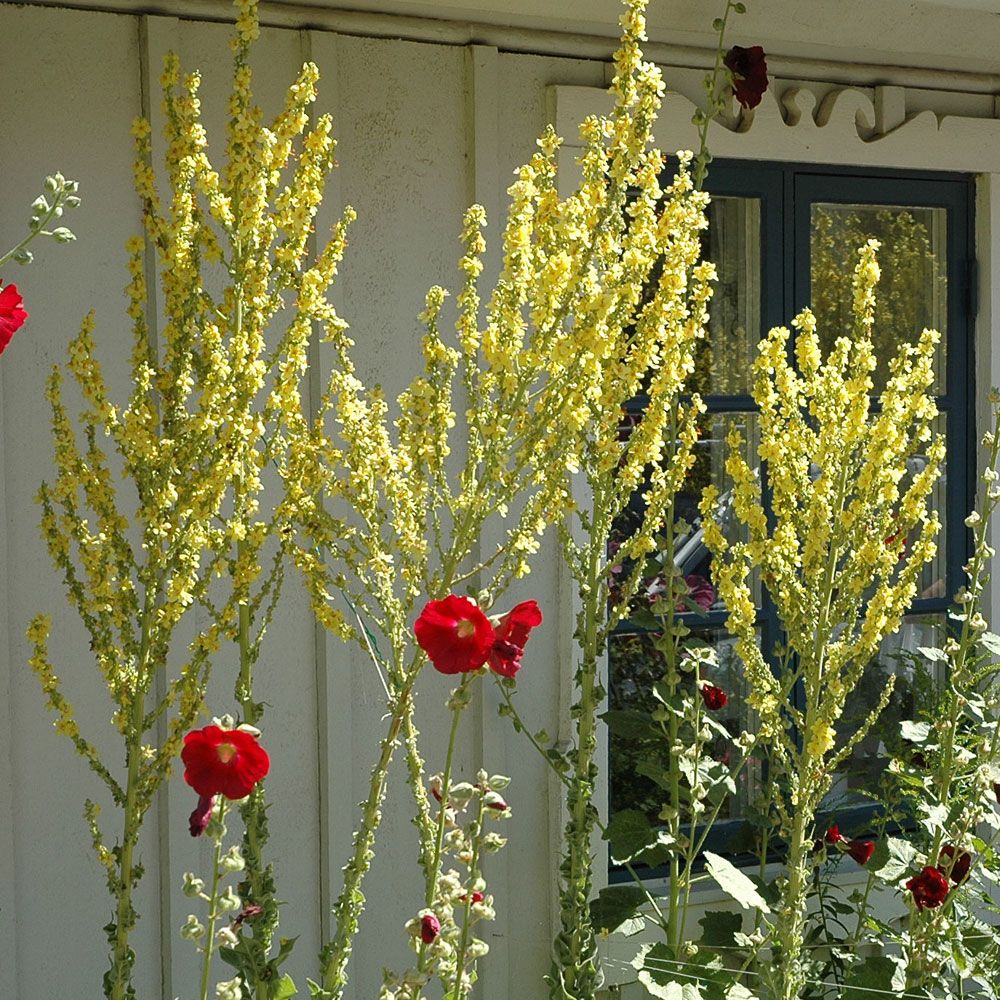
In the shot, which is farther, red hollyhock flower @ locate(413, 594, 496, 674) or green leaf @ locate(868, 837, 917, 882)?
green leaf @ locate(868, 837, 917, 882)

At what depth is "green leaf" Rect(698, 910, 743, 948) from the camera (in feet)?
11.9

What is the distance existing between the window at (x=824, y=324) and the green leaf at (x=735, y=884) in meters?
0.71

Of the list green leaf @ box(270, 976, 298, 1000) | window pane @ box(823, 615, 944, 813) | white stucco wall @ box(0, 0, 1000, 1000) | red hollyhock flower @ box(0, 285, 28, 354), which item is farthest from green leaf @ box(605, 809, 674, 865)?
red hollyhock flower @ box(0, 285, 28, 354)

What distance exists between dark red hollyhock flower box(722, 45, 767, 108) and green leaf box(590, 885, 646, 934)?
5.84 ft

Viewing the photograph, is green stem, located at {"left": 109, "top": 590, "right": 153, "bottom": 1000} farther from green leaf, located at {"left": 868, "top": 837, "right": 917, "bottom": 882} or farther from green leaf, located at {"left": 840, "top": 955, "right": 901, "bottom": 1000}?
green leaf, located at {"left": 868, "top": 837, "right": 917, "bottom": 882}

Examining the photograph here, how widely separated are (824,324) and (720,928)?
167 centimetres

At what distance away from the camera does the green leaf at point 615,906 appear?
346cm

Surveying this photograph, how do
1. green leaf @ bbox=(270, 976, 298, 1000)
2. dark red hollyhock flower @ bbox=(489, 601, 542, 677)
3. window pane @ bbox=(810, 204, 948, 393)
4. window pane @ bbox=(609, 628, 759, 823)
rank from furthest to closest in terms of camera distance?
1. window pane @ bbox=(810, 204, 948, 393)
2. window pane @ bbox=(609, 628, 759, 823)
3. green leaf @ bbox=(270, 976, 298, 1000)
4. dark red hollyhock flower @ bbox=(489, 601, 542, 677)

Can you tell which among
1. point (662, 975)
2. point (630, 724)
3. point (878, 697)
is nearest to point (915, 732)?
point (630, 724)

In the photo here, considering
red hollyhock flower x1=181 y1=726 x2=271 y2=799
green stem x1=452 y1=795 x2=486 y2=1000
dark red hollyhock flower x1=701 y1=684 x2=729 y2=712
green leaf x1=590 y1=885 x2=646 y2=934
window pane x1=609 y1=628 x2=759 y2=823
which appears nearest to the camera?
red hollyhock flower x1=181 y1=726 x2=271 y2=799

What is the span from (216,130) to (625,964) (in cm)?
221

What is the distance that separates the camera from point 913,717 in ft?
14.5

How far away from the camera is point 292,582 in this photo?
3486mm

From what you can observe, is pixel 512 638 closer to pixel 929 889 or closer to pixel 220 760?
pixel 220 760
